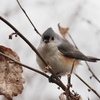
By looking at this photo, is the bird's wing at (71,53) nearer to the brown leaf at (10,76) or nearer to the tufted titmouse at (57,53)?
the tufted titmouse at (57,53)

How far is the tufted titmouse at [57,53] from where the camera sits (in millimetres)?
1754

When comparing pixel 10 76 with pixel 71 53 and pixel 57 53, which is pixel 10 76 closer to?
pixel 57 53

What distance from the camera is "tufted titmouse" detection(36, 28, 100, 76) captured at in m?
1.75

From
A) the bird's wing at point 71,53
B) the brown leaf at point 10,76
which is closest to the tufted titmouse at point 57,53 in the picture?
the bird's wing at point 71,53

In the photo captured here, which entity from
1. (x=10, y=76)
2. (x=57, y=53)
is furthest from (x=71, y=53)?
(x=10, y=76)

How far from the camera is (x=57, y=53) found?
182 centimetres

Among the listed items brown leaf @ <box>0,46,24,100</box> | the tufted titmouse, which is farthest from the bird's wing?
brown leaf @ <box>0,46,24,100</box>

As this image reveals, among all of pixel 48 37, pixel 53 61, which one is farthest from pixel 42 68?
pixel 48 37

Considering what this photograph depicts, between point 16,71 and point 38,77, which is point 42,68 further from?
point 38,77

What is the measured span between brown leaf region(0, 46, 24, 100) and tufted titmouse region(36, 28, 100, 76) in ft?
2.40

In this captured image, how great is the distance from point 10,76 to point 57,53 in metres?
0.92

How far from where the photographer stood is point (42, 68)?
1680 millimetres

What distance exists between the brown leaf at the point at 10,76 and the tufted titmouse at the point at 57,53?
2.40 ft

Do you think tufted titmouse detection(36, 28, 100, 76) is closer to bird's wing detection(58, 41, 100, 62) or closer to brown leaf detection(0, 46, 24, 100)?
bird's wing detection(58, 41, 100, 62)
